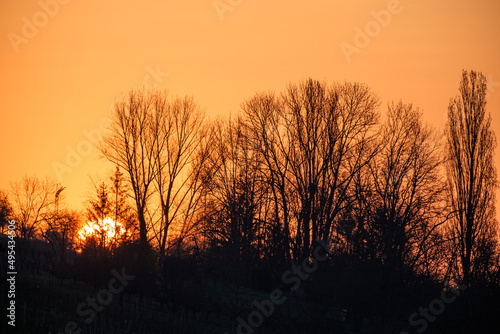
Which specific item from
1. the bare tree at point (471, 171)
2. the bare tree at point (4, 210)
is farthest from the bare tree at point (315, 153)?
the bare tree at point (4, 210)

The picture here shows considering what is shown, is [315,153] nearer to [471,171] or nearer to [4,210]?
[471,171]

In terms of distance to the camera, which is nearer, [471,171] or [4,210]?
[471,171]

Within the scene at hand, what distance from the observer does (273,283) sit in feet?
121

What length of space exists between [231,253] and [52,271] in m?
11.5

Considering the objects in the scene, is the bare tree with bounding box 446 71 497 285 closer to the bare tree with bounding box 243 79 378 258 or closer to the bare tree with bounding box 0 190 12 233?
the bare tree with bounding box 243 79 378 258

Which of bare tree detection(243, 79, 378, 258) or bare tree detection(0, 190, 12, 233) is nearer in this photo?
bare tree detection(243, 79, 378, 258)

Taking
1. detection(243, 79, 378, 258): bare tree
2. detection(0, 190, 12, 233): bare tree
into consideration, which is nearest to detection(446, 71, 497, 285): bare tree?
detection(243, 79, 378, 258): bare tree

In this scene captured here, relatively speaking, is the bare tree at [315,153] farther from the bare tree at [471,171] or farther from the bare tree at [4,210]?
the bare tree at [4,210]

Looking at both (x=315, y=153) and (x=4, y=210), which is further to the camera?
(x=4, y=210)

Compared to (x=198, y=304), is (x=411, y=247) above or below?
above

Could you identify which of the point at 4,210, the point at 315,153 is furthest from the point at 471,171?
the point at 4,210

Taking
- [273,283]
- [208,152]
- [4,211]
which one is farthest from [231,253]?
[4,211]

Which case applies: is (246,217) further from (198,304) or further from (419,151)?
(198,304)

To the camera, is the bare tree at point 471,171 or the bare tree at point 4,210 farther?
the bare tree at point 4,210
